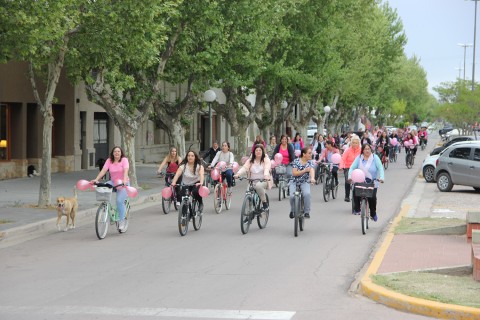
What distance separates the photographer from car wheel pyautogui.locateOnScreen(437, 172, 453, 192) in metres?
30.0

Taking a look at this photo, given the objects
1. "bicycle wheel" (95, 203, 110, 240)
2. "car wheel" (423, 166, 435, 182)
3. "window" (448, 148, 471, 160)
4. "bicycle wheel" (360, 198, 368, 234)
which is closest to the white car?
"car wheel" (423, 166, 435, 182)

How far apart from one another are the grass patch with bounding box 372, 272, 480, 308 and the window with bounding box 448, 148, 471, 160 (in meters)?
18.0

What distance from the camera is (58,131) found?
37906 millimetres

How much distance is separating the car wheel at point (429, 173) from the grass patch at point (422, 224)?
15283mm

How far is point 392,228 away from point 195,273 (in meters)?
6.42

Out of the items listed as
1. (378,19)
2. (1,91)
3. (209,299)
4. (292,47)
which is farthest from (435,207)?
(378,19)

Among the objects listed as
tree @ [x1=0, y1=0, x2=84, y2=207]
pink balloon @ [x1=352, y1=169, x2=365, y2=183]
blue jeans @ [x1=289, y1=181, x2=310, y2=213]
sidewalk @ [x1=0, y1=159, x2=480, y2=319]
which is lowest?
sidewalk @ [x1=0, y1=159, x2=480, y2=319]

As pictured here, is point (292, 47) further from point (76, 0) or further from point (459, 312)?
point (459, 312)

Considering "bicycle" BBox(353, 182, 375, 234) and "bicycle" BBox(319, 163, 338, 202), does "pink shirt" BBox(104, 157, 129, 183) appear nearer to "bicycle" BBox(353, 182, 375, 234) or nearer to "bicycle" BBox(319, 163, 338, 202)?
"bicycle" BBox(353, 182, 375, 234)

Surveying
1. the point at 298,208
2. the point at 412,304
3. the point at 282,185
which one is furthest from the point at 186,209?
the point at 282,185

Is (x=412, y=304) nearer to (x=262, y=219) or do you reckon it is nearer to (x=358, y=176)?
(x=358, y=176)

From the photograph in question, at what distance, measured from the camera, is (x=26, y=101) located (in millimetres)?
34281

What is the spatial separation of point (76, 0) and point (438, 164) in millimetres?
15068

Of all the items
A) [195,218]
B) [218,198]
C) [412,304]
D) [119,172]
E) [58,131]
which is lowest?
[412,304]
